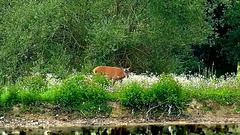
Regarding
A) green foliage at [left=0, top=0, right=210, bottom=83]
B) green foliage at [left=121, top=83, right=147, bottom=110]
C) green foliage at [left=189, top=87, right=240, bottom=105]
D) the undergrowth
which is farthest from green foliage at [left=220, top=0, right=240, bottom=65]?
green foliage at [left=121, top=83, right=147, bottom=110]

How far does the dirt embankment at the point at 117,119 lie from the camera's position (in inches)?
579

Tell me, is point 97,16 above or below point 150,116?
above

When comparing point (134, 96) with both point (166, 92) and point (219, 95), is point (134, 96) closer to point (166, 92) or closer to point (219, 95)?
point (166, 92)

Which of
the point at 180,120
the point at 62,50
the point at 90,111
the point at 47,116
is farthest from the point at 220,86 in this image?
the point at 62,50

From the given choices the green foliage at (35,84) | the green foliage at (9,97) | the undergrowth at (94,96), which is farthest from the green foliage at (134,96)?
the green foliage at (9,97)

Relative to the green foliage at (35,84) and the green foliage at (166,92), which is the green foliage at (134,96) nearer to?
the green foliage at (166,92)

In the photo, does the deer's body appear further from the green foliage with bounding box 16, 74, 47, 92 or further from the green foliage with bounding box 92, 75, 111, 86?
the green foliage with bounding box 16, 74, 47, 92

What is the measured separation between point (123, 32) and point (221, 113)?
17.1ft

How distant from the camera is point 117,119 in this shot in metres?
15.2

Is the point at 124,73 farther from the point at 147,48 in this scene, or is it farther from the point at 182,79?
the point at 147,48

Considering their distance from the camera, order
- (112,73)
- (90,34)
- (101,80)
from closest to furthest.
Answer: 1. (101,80)
2. (112,73)
3. (90,34)

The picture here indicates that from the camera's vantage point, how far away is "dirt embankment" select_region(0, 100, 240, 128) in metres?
14.7

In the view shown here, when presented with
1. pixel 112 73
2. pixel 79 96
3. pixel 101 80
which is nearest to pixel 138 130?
pixel 79 96

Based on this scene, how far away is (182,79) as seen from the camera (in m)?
17.5
